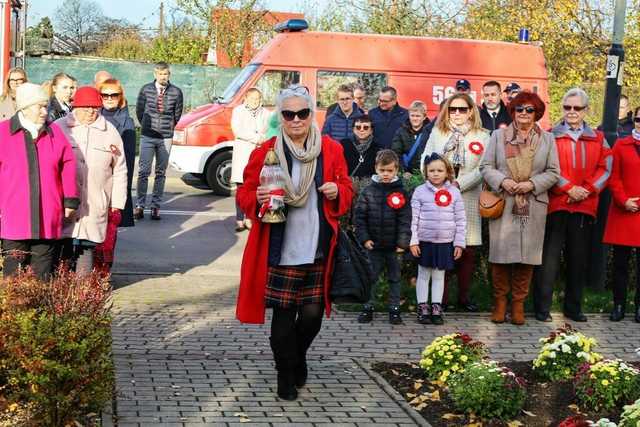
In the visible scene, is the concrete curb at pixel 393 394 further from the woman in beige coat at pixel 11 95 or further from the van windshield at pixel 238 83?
the van windshield at pixel 238 83

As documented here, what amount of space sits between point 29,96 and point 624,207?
511 cm

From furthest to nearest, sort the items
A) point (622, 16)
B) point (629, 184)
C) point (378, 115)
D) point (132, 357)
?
point (378, 115)
point (622, 16)
point (629, 184)
point (132, 357)

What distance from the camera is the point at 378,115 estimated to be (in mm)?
13195

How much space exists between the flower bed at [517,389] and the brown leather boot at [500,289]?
1.87 meters

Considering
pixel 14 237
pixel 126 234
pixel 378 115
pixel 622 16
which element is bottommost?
pixel 126 234

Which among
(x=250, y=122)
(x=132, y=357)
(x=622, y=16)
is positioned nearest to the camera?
(x=132, y=357)

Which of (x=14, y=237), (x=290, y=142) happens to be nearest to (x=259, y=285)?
(x=290, y=142)

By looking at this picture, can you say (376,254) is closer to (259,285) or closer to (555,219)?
(555,219)

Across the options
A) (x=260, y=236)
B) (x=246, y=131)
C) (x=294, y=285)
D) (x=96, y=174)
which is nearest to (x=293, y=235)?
(x=260, y=236)

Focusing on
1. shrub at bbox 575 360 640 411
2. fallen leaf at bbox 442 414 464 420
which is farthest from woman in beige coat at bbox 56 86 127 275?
shrub at bbox 575 360 640 411

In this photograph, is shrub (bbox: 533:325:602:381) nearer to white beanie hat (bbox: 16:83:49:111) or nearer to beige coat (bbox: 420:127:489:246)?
beige coat (bbox: 420:127:489:246)

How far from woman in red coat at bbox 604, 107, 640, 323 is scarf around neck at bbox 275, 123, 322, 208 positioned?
397cm

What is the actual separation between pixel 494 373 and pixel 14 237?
3.52m

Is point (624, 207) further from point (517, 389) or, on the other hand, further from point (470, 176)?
point (517, 389)
